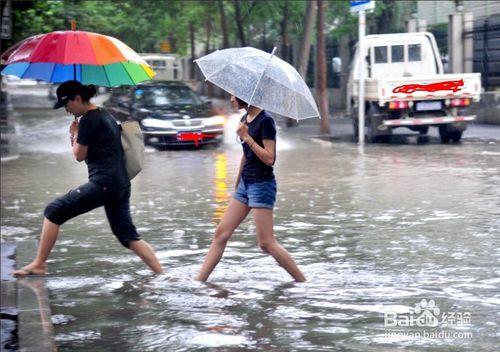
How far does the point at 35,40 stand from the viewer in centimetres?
802

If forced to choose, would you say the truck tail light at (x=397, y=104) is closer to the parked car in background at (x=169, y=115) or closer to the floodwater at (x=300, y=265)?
the parked car in background at (x=169, y=115)

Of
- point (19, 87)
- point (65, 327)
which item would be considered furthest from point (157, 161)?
point (19, 87)

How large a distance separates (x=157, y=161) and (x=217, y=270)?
33.9 feet

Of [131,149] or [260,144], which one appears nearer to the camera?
[260,144]

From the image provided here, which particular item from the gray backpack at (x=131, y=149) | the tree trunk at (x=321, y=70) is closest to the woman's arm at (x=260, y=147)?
the gray backpack at (x=131, y=149)

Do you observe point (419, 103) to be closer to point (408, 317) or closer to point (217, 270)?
point (217, 270)

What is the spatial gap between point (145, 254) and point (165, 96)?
1493 centimetres

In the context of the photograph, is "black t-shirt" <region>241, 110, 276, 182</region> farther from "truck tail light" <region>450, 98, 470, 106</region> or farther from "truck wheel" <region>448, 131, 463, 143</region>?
"truck wheel" <region>448, 131, 463, 143</region>

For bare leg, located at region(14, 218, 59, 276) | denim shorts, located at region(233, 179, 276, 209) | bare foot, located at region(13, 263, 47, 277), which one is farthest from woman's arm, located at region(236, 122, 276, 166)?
bare foot, located at region(13, 263, 47, 277)

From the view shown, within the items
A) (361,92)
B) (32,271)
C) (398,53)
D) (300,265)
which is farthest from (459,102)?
(32,271)

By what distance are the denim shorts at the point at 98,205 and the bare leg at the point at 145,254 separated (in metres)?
0.04

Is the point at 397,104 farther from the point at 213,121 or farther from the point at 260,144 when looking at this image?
the point at 260,144

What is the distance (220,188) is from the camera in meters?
14.1

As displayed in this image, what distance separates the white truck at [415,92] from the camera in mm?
20859
